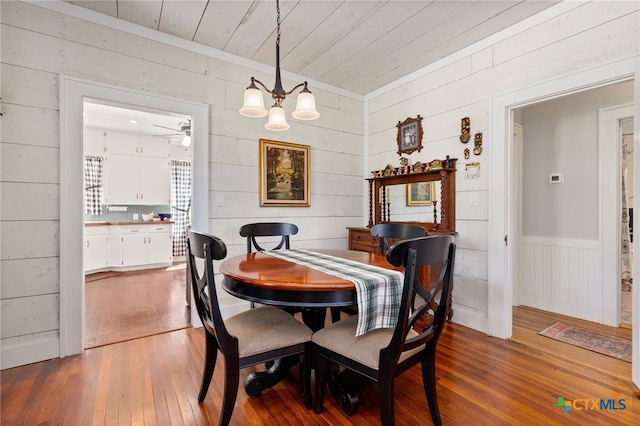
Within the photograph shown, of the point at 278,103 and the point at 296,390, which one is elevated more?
the point at 278,103

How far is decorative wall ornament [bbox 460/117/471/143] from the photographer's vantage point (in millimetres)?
2826

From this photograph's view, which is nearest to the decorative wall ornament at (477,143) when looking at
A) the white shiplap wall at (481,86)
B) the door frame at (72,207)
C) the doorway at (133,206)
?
the white shiplap wall at (481,86)

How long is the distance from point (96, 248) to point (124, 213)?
120 cm

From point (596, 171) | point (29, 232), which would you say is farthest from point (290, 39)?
point (596, 171)

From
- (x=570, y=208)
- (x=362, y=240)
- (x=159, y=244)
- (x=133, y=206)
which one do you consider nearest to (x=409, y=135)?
(x=362, y=240)

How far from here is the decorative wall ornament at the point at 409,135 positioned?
10.8ft

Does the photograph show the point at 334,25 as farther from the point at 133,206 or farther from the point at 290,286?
the point at 133,206

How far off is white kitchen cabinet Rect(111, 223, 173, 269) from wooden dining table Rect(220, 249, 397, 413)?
14.4 ft

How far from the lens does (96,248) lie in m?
5.05

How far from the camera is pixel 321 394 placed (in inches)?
63.5

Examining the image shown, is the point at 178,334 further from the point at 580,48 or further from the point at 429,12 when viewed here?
the point at 580,48

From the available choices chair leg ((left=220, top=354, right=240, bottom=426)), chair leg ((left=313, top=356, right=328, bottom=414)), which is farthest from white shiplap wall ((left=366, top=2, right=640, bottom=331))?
chair leg ((left=220, top=354, right=240, bottom=426))

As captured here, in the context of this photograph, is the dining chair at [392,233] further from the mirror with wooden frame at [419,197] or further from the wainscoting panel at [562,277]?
the wainscoting panel at [562,277]

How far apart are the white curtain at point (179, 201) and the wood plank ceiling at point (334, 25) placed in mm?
4215
